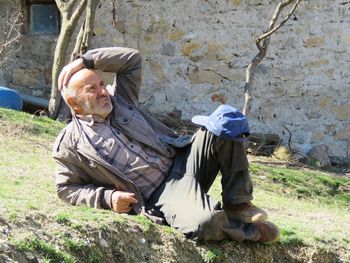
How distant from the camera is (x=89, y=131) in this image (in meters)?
4.69

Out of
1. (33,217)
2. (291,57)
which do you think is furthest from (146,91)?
(33,217)

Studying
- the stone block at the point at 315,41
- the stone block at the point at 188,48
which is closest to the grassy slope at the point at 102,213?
the stone block at the point at 315,41

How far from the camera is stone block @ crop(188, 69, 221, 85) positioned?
31.8 ft

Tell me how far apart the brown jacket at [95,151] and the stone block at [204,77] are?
15.8 ft

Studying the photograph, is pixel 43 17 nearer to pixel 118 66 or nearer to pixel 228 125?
pixel 118 66

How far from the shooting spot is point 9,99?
9.18 m

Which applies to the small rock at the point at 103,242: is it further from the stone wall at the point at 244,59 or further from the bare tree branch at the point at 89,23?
the stone wall at the point at 244,59

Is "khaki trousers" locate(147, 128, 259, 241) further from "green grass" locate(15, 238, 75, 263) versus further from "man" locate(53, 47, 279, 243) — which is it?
"green grass" locate(15, 238, 75, 263)

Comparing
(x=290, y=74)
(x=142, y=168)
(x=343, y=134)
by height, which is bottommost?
(x=343, y=134)

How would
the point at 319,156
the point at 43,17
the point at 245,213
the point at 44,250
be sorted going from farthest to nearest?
1. the point at 43,17
2. the point at 319,156
3. the point at 245,213
4. the point at 44,250

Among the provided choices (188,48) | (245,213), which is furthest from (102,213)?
(188,48)

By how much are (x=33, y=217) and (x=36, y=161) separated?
98.8 inches

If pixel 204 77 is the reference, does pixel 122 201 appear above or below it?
above

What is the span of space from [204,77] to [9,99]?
2.27m
